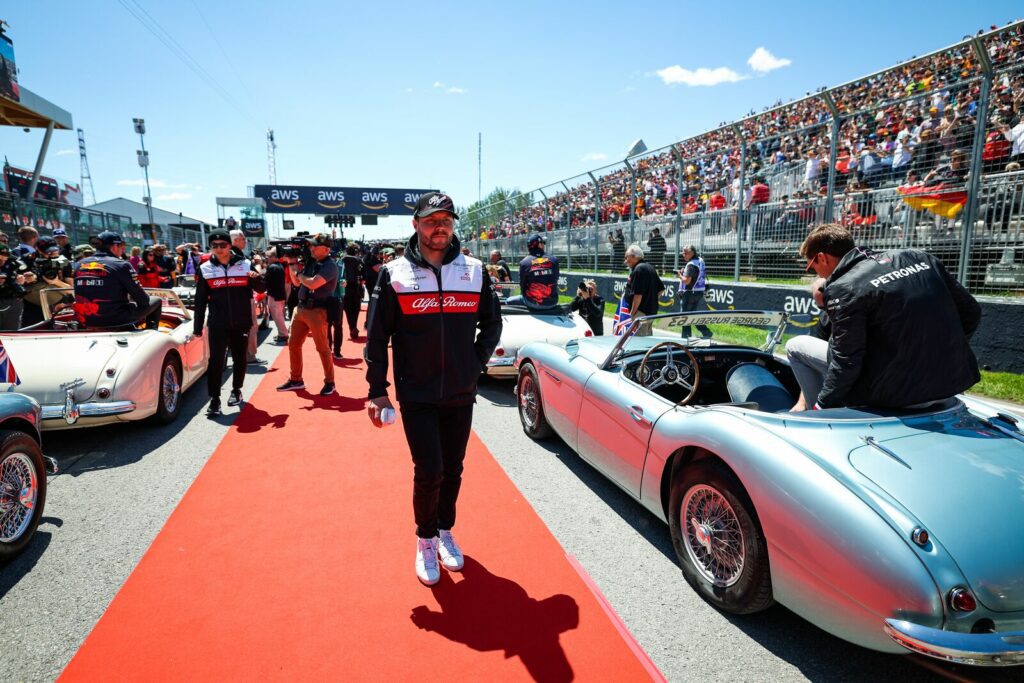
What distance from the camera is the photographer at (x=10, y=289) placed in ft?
22.5

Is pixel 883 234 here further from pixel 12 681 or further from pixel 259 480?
pixel 12 681

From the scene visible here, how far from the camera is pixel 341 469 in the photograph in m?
4.26

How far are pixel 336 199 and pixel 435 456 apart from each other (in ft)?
145

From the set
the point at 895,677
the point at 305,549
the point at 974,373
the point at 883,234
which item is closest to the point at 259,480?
the point at 305,549

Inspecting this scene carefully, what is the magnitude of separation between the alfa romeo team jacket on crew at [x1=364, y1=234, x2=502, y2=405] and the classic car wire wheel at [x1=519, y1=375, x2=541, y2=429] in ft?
6.41

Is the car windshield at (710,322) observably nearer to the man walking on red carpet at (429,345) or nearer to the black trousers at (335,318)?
the man walking on red carpet at (429,345)

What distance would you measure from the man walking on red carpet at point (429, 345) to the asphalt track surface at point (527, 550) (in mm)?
680

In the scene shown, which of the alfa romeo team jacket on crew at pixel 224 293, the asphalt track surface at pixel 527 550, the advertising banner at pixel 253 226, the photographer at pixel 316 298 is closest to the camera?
the asphalt track surface at pixel 527 550

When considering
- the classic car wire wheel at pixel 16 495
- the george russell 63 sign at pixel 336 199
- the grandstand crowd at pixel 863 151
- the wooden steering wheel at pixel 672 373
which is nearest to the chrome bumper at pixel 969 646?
the wooden steering wheel at pixel 672 373

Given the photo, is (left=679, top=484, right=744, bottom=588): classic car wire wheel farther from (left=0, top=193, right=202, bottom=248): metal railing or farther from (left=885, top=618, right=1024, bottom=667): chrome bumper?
(left=0, top=193, right=202, bottom=248): metal railing

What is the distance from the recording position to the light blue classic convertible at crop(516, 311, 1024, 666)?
1.73 m

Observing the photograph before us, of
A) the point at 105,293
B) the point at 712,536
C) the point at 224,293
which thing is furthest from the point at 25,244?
the point at 712,536

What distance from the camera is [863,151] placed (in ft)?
27.8

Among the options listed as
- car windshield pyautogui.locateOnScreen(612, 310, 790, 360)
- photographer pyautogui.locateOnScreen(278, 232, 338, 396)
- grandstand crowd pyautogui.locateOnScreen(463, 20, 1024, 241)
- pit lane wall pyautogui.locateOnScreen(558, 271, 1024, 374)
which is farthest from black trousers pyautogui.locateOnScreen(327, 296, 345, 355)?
grandstand crowd pyautogui.locateOnScreen(463, 20, 1024, 241)
